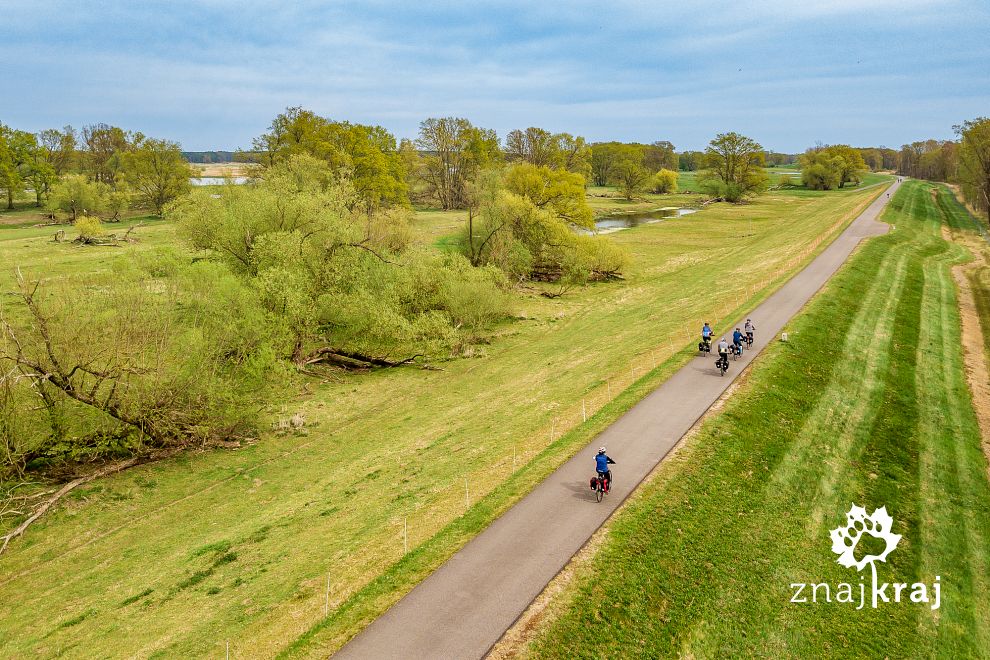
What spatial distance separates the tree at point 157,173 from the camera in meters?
88.5

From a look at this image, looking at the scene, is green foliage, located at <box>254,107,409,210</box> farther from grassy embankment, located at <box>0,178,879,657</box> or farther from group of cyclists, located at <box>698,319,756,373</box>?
group of cyclists, located at <box>698,319,756,373</box>

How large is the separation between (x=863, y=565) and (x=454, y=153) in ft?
349

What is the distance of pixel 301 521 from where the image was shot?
1881 centimetres

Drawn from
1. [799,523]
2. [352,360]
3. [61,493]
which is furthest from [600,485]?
[352,360]

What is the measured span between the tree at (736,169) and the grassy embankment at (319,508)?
107827mm

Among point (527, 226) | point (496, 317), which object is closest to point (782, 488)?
point (496, 317)

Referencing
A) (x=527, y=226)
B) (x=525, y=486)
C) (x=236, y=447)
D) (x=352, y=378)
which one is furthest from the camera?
(x=527, y=226)

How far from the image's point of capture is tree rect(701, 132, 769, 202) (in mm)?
135500

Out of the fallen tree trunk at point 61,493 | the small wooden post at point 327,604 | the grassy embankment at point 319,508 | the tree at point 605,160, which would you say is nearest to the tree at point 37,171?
the grassy embankment at point 319,508

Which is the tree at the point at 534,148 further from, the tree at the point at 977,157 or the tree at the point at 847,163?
the tree at the point at 847,163

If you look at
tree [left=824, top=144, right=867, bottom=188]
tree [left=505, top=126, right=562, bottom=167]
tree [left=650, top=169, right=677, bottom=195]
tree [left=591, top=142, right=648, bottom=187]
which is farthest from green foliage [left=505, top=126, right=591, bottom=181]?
tree [left=824, top=144, right=867, bottom=188]

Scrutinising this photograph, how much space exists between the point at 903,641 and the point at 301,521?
17.9 meters

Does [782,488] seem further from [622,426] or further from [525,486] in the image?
[525,486]

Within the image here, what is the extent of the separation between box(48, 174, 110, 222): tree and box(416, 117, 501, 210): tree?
5587 centimetres
